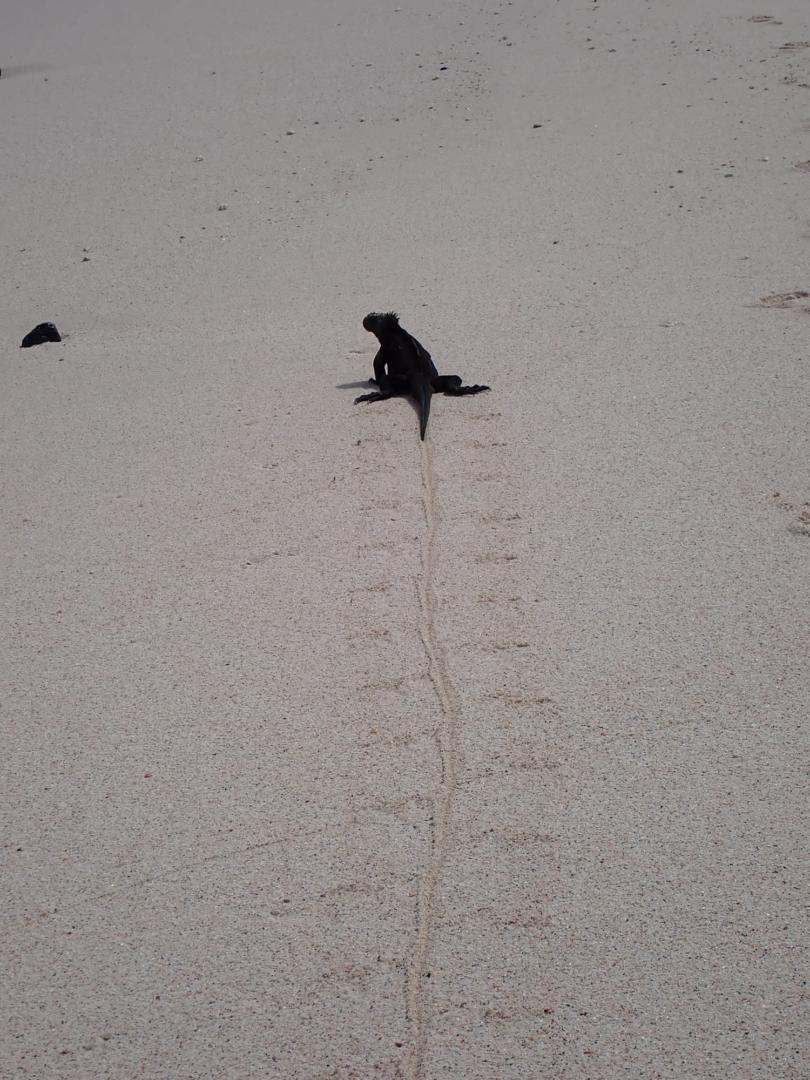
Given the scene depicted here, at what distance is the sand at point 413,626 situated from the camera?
249 cm

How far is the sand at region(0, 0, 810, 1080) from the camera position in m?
2.49

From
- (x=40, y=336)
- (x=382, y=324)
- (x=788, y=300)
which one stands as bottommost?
(x=788, y=300)

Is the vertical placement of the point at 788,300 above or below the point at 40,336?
below

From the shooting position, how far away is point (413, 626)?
3697mm

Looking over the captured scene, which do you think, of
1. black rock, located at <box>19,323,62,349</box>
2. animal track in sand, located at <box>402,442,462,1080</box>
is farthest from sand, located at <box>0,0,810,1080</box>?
black rock, located at <box>19,323,62,349</box>

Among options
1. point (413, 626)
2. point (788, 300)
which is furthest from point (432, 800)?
point (788, 300)

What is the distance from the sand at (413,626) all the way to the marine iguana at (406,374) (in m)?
0.13

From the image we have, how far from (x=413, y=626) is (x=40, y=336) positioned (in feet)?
12.5

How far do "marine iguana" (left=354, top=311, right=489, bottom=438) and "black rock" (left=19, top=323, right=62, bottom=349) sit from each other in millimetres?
2070

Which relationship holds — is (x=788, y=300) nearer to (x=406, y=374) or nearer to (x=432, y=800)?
(x=406, y=374)

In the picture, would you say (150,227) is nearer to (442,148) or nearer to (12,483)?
(442,148)

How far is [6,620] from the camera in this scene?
Answer: 12.9 ft

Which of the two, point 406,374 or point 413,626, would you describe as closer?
point 413,626

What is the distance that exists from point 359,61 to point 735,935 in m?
9.73
